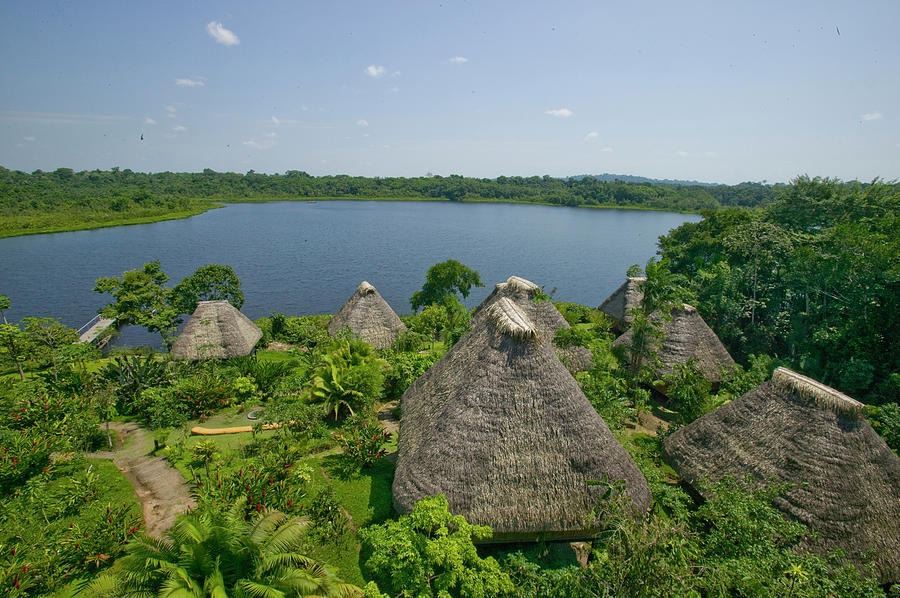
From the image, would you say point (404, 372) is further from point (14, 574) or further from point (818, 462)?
point (818, 462)

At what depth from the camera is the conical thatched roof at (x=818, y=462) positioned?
7.54 m

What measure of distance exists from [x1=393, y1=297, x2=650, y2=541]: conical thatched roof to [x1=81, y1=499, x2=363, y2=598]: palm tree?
2.24 meters

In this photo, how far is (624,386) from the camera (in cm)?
1293

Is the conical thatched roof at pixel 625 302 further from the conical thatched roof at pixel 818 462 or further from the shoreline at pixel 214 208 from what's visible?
the shoreline at pixel 214 208

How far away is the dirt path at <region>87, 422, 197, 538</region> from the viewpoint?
26.3 feet

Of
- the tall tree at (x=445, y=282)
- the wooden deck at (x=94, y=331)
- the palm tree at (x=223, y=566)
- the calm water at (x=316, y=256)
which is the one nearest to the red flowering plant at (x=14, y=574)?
the palm tree at (x=223, y=566)

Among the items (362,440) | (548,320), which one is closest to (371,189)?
(548,320)

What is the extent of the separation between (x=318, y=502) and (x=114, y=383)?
8.33 meters

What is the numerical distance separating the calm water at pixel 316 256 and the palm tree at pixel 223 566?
25.3 m

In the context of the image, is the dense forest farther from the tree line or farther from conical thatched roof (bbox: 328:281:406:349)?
conical thatched roof (bbox: 328:281:406:349)

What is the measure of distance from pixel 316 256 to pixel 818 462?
4833cm

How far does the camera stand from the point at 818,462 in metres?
7.88

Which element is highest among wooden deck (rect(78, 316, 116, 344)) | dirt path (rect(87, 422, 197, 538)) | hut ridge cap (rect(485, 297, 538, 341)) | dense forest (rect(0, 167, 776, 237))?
dense forest (rect(0, 167, 776, 237))

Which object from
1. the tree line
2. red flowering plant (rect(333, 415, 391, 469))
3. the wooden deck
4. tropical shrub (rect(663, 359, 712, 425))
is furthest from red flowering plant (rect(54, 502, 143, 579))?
the tree line
